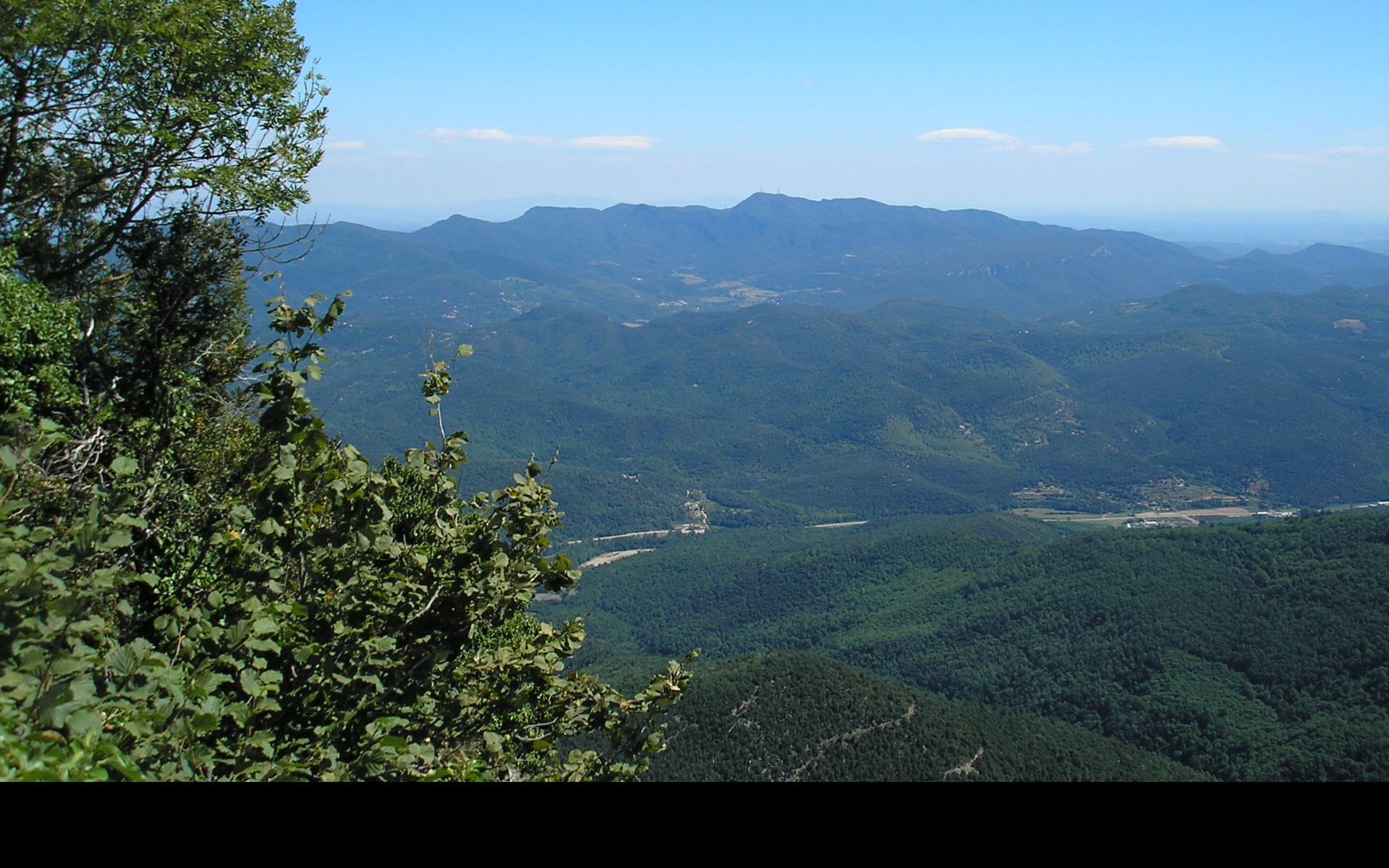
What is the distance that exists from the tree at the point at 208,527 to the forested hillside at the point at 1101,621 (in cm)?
4449

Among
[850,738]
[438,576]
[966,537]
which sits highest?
[438,576]

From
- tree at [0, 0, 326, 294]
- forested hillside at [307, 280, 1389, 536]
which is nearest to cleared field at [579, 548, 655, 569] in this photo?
forested hillside at [307, 280, 1389, 536]

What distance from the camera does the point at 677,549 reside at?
10550 cm

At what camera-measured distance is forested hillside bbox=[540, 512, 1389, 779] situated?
1785 inches

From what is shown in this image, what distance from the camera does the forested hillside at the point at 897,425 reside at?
133125 millimetres

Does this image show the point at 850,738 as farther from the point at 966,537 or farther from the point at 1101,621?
the point at 966,537

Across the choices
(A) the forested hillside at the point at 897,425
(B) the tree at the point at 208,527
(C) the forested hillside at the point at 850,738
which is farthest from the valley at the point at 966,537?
(B) the tree at the point at 208,527

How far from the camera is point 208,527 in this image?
5.95 metres

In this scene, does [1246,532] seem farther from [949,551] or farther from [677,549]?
[677,549]

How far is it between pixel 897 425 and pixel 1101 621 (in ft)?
343

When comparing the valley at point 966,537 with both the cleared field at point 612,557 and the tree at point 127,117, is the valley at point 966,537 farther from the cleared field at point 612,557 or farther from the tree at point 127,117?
the tree at point 127,117

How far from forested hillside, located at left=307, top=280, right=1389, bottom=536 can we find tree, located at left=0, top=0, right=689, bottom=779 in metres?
97.4

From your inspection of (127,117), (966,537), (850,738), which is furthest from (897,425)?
(127,117)
